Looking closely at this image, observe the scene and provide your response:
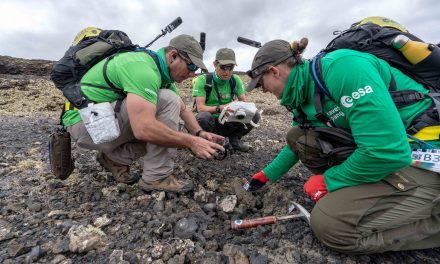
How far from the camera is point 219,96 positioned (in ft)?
18.0

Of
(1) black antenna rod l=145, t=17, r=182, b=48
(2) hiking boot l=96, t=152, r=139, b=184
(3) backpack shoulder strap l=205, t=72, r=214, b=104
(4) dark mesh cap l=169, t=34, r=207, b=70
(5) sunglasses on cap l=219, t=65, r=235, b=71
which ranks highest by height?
(1) black antenna rod l=145, t=17, r=182, b=48

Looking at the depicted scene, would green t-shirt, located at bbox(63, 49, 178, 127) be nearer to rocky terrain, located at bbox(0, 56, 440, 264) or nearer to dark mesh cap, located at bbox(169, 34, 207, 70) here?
dark mesh cap, located at bbox(169, 34, 207, 70)

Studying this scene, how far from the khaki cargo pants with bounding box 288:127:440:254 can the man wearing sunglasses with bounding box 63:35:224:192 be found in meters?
1.24

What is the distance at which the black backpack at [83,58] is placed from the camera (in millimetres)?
3080

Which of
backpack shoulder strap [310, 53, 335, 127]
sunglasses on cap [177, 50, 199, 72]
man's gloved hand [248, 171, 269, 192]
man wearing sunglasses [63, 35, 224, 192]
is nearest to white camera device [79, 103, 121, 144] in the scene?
man wearing sunglasses [63, 35, 224, 192]

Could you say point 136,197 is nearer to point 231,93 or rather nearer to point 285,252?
point 285,252

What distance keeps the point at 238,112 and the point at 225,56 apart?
4.40 feet

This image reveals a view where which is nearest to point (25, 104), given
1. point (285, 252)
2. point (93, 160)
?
point (93, 160)

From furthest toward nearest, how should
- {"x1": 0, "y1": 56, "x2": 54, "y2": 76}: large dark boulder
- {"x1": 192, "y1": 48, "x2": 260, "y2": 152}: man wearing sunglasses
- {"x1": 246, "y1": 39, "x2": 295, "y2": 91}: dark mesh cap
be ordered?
{"x1": 0, "y1": 56, "x2": 54, "y2": 76}: large dark boulder
{"x1": 192, "y1": 48, "x2": 260, "y2": 152}: man wearing sunglasses
{"x1": 246, "y1": 39, "x2": 295, "y2": 91}: dark mesh cap

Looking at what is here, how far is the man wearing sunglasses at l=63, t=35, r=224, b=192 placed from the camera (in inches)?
110

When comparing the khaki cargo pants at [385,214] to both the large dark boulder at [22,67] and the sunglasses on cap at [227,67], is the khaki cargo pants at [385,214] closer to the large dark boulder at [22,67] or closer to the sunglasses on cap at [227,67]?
the sunglasses on cap at [227,67]

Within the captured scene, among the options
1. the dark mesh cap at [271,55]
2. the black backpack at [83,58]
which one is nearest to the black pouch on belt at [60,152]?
the black backpack at [83,58]

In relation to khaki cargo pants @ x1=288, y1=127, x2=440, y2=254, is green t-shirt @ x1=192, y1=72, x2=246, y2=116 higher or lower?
higher

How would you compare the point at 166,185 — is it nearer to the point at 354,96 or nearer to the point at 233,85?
the point at 354,96
